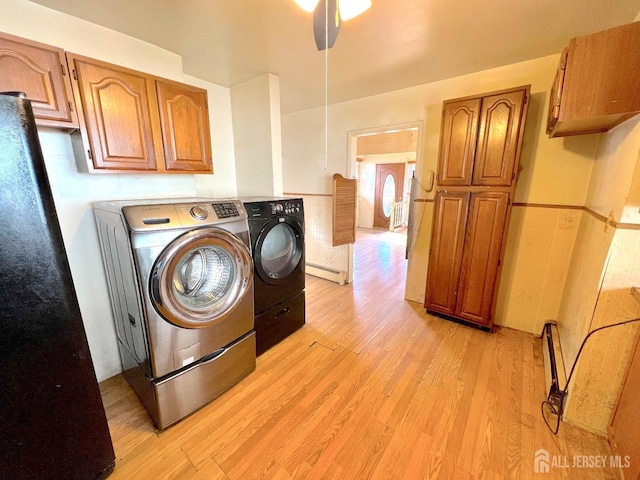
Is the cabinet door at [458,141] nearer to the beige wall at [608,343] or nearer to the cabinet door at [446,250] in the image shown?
the cabinet door at [446,250]

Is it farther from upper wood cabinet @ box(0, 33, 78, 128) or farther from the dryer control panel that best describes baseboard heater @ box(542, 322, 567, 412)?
upper wood cabinet @ box(0, 33, 78, 128)

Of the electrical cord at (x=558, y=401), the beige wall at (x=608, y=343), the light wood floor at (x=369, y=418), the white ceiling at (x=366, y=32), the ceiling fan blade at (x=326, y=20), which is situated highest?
Result: the white ceiling at (x=366, y=32)

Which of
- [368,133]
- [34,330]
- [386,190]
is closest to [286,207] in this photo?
[34,330]

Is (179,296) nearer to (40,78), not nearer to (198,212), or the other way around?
(198,212)

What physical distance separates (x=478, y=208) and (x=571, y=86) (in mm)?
1003

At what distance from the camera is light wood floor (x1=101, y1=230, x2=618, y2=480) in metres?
1.24

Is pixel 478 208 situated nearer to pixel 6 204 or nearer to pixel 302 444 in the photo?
pixel 302 444

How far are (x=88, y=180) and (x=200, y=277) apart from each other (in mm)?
994

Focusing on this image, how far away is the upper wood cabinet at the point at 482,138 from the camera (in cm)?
193

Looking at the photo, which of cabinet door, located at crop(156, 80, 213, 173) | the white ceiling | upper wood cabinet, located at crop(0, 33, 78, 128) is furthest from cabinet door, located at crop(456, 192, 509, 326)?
upper wood cabinet, located at crop(0, 33, 78, 128)

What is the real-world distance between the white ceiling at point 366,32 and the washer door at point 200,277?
1.34 m

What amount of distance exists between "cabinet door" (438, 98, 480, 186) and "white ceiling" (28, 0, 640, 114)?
35 cm

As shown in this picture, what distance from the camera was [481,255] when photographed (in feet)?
7.22

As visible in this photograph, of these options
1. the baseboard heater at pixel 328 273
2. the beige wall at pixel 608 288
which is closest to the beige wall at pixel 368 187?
the baseboard heater at pixel 328 273
